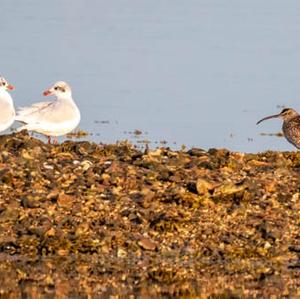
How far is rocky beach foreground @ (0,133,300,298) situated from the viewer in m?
15.6

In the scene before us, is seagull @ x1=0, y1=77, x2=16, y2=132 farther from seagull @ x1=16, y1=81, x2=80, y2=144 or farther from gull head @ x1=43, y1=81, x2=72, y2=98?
gull head @ x1=43, y1=81, x2=72, y2=98

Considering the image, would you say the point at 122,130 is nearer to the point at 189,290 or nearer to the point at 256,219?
the point at 256,219

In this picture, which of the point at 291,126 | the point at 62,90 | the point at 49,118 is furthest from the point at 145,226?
the point at 62,90

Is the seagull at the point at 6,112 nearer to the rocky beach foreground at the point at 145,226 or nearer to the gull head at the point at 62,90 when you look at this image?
the gull head at the point at 62,90

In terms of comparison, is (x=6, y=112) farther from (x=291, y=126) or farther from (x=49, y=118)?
(x=291, y=126)

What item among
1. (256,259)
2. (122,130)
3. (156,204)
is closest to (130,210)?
(156,204)

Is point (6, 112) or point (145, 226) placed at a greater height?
point (145, 226)

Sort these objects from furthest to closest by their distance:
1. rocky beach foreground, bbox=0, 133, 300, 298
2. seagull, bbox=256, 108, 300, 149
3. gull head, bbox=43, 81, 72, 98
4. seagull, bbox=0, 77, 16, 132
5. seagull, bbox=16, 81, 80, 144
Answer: gull head, bbox=43, 81, 72, 98, seagull, bbox=256, 108, 300, 149, seagull, bbox=16, 81, 80, 144, seagull, bbox=0, 77, 16, 132, rocky beach foreground, bbox=0, 133, 300, 298

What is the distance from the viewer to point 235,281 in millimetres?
15789

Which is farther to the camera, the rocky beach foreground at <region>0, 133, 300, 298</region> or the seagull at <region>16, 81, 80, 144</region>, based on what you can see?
the seagull at <region>16, 81, 80, 144</region>

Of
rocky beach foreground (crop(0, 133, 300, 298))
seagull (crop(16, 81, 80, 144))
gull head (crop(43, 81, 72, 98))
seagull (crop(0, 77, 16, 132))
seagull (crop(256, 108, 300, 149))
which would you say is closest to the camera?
rocky beach foreground (crop(0, 133, 300, 298))

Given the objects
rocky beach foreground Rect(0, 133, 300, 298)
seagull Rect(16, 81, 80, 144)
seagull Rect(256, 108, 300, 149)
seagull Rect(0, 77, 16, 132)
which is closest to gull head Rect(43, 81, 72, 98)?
seagull Rect(16, 81, 80, 144)

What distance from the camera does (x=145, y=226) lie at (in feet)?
56.2

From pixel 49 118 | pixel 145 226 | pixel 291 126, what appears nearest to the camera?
pixel 145 226
